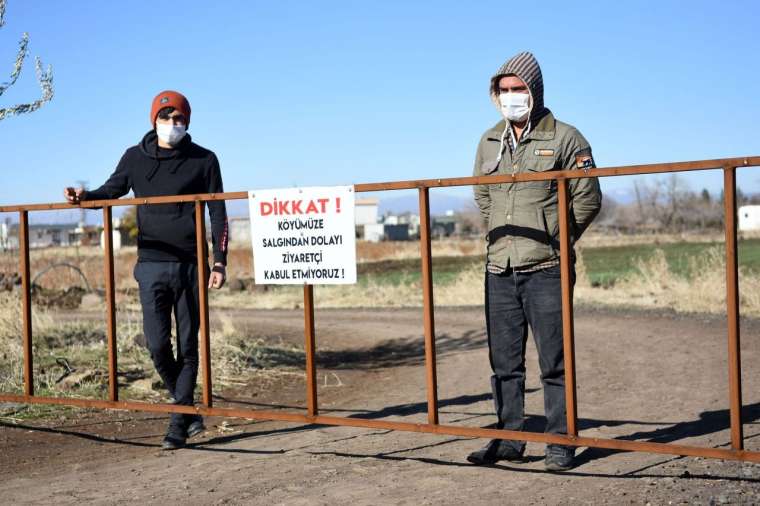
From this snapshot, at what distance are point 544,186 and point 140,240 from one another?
9.66ft

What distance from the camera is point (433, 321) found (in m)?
5.82

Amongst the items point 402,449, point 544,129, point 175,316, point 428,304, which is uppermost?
point 544,129

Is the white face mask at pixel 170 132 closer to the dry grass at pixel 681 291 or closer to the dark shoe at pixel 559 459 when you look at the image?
the dark shoe at pixel 559 459

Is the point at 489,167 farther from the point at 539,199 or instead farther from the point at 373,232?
the point at 373,232

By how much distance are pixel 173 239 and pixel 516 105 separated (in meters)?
2.61

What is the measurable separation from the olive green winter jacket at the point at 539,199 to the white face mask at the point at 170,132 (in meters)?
2.39

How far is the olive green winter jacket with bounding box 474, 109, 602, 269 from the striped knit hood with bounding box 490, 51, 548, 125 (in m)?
0.05

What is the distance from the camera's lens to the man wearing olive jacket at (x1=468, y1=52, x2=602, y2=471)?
591 centimetres

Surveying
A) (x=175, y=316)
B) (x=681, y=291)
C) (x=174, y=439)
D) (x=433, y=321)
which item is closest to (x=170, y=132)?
(x=175, y=316)

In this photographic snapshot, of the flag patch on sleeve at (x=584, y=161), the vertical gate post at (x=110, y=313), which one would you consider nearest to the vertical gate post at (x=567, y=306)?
the flag patch on sleeve at (x=584, y=161)

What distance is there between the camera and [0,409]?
28.0 feet

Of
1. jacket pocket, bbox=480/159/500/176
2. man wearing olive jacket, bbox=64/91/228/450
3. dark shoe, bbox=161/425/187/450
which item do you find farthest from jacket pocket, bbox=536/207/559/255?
dark shoe, bbox=161/425/187/450

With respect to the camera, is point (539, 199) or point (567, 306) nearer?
point (567, 306)

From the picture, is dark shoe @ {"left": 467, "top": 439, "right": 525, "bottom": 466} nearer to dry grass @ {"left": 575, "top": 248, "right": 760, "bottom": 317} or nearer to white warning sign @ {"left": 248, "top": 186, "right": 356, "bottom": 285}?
white warning sign @ {"left": 248, "top": 186, "right": 356, "bottom": 285}
